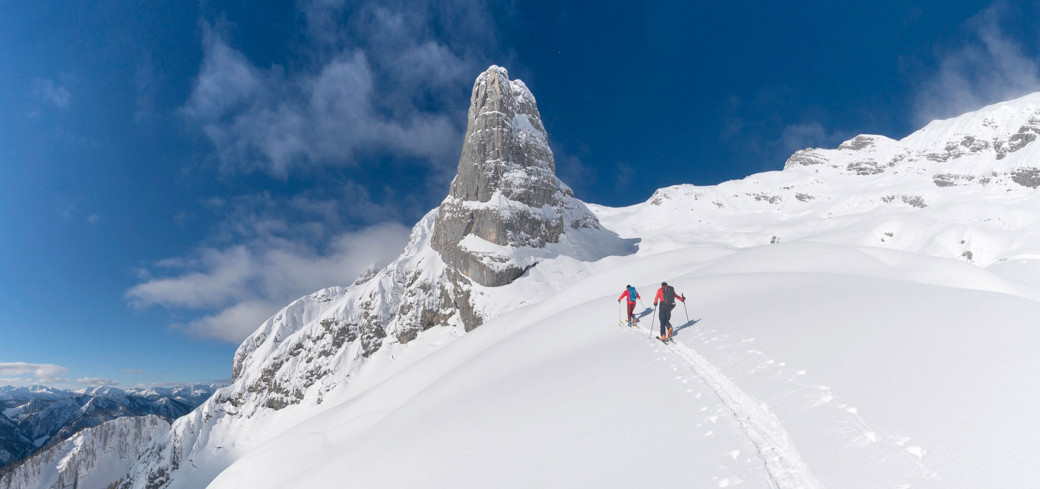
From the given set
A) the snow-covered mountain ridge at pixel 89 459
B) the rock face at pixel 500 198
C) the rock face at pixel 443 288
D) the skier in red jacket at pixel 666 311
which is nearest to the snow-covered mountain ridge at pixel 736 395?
Result: the skier in red jacket at pixel 666 311

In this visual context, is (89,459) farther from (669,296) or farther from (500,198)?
(669,296)

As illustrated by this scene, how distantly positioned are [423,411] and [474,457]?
539 cm

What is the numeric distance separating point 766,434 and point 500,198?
94648 millimetres

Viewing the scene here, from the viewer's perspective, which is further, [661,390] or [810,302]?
[810,302]

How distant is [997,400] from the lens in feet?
14.9

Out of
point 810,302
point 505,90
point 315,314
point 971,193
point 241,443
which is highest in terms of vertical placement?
point 505,90

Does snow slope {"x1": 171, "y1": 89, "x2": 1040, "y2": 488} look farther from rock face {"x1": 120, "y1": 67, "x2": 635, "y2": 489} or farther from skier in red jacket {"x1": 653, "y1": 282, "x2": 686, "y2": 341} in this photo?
rock face {"x1": 120, "y1": 67, "x2": 635, "y2": 489}

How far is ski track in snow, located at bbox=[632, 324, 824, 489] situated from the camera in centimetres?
443

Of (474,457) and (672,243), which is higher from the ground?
(672,243)

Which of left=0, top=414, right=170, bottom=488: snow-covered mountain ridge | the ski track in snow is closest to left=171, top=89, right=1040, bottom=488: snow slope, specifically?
the ski track in snow

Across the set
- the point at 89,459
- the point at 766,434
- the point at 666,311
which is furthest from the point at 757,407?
the point at 89,459

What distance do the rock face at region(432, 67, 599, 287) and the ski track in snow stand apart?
81.7 meters

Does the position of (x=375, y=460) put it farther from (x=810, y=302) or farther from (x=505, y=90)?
(x=505, y=90)

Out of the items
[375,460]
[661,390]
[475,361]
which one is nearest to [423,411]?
[375,460]
